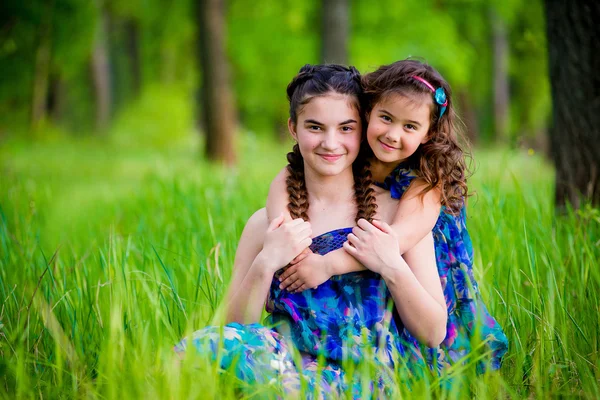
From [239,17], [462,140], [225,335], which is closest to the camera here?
[225,335]

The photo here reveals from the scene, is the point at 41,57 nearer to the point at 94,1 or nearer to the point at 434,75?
the point at 94,1

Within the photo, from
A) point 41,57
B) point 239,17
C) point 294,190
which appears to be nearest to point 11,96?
point 41,57

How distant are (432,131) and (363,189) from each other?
0.32m

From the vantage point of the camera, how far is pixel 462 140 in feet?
7.82

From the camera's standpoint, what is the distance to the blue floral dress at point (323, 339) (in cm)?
179

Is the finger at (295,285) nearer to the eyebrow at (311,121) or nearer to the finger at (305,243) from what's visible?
the finger at (305,243)

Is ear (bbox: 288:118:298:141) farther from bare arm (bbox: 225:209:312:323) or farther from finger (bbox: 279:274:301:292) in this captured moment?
finger (bbox: 279:274:301:292)

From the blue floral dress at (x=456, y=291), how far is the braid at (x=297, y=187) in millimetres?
301

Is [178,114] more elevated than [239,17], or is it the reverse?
[239,17]

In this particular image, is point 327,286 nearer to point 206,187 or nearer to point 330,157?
point 330,157

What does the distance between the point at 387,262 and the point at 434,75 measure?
2.21ft

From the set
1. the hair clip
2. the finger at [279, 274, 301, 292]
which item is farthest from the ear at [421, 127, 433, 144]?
the finger at [279, 274, 301, 292]

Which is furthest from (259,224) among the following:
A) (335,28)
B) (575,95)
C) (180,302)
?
(335,28)

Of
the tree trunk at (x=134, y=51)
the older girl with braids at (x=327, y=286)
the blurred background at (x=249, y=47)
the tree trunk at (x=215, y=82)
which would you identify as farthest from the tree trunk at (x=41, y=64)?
the older girl with braids at (x=327, y=286)
